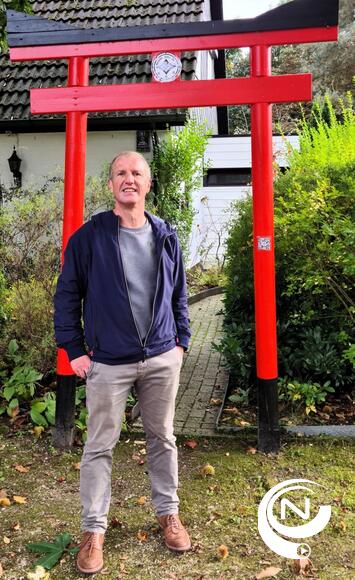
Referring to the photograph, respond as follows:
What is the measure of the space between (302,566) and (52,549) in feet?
4.24

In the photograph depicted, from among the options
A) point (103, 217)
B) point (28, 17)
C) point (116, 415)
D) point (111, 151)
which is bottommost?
point (116, 415)

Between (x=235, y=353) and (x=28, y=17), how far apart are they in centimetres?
319

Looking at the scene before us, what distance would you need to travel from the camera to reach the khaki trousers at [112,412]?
2.79 m

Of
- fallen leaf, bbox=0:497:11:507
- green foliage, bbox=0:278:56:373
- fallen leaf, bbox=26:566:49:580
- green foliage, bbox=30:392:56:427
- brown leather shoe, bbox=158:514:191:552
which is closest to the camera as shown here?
fallen leaf, bbox=26:566:49:580

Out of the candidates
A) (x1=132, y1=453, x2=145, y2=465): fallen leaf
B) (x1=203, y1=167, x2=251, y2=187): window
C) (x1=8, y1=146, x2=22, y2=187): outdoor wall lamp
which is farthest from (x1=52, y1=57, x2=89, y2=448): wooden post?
(x1=203, y1=167, x2=251, y2=187): window

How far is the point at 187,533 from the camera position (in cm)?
308

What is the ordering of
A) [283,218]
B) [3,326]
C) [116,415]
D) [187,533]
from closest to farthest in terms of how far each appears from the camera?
[116,415]
[187,533]
[283,218]
[3,326]

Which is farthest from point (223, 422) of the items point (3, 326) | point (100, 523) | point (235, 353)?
point (3, 326)

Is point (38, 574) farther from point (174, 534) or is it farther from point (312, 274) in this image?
point (312, 274)

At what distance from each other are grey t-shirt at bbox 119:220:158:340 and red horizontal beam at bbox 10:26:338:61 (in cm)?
182

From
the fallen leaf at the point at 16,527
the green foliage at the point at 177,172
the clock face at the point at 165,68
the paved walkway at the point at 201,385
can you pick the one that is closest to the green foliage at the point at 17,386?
the paved walkway at the point at 201,385

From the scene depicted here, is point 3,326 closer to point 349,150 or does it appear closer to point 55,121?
point 349,150

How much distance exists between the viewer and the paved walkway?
4.73 meters

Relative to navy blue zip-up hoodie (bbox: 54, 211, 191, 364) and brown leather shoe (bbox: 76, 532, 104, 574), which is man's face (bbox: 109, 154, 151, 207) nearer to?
navy blue zip-up hoodie (bbox: 54, 211, 191, 364)
